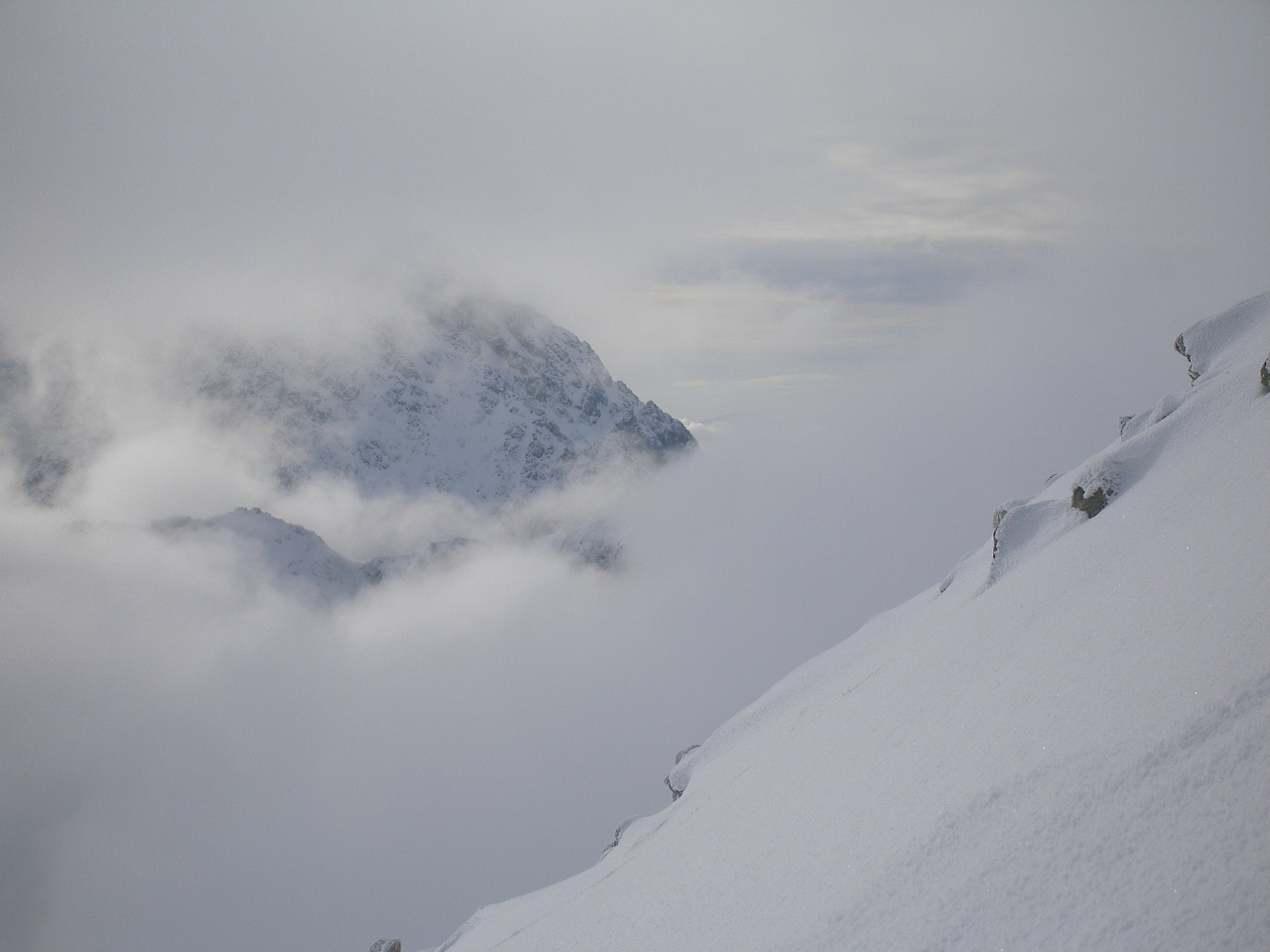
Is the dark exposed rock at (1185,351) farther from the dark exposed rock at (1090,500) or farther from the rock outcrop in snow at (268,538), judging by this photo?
the rock outcrop in snow at (268,538)

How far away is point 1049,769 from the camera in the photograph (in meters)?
6.04

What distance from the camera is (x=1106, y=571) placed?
29.0ft

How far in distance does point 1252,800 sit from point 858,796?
402 cm

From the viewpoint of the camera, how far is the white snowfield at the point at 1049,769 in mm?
4875

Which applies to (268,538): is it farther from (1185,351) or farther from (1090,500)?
(1090,500)

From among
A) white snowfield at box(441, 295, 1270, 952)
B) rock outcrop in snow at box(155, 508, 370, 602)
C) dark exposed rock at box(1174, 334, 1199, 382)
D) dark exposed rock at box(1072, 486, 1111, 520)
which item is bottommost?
white snowfield at box(441, 295, 1270, 952)

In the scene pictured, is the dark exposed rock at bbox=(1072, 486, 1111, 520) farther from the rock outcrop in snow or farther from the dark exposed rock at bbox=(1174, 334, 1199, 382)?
the rock outcrop in snow

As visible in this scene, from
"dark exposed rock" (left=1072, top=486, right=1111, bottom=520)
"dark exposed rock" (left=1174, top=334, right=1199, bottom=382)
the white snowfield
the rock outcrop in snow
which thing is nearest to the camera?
the white snowfield

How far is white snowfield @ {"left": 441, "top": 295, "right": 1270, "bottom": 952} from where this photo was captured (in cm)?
488

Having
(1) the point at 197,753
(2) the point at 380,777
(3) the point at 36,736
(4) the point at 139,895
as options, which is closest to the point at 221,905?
(4) the point at 139,895

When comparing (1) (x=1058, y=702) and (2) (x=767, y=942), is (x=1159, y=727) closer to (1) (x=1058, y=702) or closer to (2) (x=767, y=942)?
(1) (x=1058, y=702)

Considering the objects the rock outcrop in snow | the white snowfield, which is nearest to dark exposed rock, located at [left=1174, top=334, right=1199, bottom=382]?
the white snowfield

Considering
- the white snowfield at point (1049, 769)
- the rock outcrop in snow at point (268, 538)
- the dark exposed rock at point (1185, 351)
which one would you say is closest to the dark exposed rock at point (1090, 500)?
the white snowfield at point (1049, 769)

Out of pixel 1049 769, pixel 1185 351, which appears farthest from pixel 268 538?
pixel 1049 769
